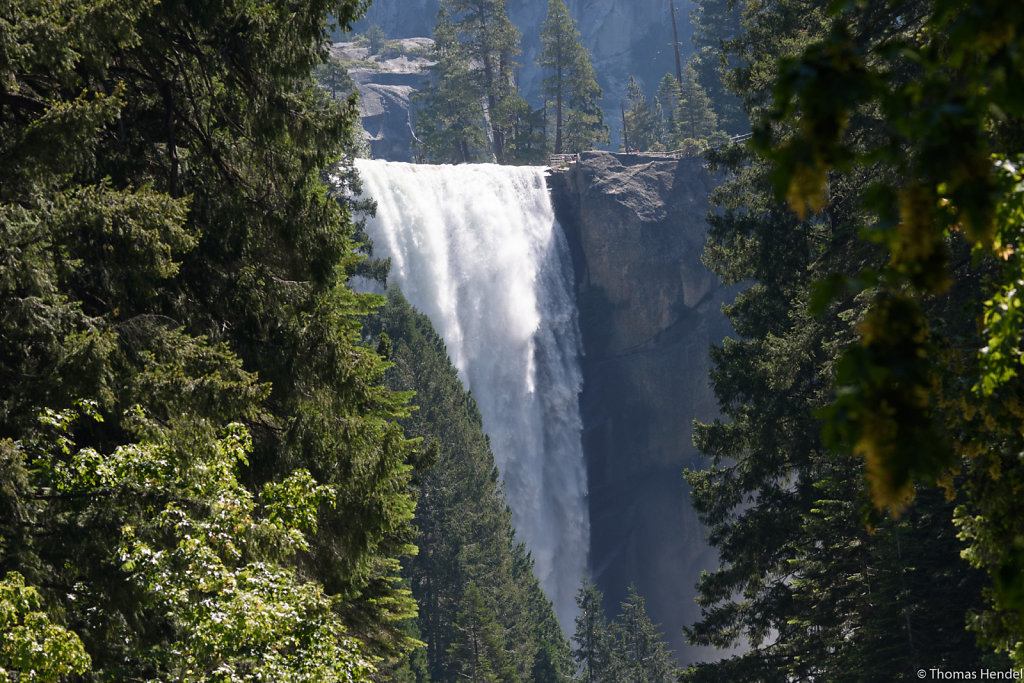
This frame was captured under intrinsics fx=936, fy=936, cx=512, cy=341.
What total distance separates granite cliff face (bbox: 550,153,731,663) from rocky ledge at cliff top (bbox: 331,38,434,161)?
38.7m

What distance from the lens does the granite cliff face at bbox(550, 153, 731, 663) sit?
155 ft

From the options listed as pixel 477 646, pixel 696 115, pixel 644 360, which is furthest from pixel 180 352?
pixel 696 115

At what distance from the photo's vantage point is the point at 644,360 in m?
47.8

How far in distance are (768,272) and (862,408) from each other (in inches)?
691

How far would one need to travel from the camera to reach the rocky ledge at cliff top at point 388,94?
87.2 metres

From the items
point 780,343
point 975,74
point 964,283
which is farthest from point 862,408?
point 780,343

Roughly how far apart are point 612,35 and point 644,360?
79.6m

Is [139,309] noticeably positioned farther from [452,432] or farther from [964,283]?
[452,432]

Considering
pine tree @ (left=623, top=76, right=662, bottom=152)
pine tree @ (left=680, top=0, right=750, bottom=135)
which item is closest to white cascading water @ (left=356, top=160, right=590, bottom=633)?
pine tree @ (left=680, top=0, right=750, bottom=135)

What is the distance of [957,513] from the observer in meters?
5.03

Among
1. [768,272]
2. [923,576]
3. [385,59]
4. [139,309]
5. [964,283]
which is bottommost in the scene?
[923,576]

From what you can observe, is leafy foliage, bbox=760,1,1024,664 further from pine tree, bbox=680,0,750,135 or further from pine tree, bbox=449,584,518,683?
pine tree, bbox=680,0,750,135

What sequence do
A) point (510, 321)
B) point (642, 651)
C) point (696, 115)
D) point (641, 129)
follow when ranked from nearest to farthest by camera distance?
1. point (642, 651)
2. point (510, 321)
3. point (696, 115)
4. point (641, 129)

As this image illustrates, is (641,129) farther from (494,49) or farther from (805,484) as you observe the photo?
(805,484)
